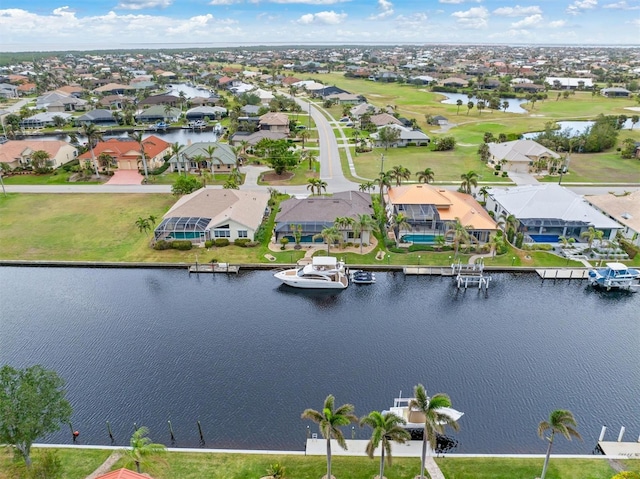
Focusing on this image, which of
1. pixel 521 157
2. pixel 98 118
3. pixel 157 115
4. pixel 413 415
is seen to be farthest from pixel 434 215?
pixel 98 118

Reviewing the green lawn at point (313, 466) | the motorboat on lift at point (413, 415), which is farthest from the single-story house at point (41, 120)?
the motorboat on lift at point (413, 415)

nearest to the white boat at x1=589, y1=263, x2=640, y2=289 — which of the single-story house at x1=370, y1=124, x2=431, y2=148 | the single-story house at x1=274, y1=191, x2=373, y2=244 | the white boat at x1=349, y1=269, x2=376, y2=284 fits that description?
the white boat at x1=349, y1=269, x2=376, y2=284

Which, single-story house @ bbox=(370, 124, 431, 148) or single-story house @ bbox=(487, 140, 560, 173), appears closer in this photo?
single-story house @ bbox=(487, 140, 560, 173)

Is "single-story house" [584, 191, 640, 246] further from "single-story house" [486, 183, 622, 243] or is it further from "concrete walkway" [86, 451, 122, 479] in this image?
"concrete walkway" [86, 451, 122, 479]

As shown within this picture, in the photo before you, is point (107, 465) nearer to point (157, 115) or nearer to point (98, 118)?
point (157, 115)

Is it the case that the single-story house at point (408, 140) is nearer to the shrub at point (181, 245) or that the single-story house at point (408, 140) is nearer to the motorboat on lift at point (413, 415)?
the shrub at point (181, 245)
